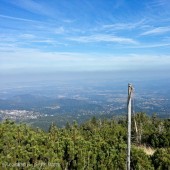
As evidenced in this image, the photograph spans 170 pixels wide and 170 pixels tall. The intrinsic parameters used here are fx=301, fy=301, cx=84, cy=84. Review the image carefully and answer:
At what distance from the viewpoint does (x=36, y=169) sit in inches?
416

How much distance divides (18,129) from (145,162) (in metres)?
6.39

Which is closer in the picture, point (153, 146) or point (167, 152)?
point (167, 152)

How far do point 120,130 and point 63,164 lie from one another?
11.0m

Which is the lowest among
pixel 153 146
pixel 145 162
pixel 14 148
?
pixel 153 146

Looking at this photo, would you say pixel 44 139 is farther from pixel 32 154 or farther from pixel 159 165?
pixel 159 165

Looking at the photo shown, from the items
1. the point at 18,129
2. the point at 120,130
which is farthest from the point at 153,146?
the point at 18,129

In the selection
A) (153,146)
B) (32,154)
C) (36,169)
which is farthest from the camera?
(153,146)

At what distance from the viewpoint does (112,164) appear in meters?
12.1

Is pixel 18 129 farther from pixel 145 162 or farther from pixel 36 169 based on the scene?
pixel 145 162

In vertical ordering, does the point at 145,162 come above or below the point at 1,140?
below

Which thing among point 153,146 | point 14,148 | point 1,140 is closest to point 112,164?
point 14,148

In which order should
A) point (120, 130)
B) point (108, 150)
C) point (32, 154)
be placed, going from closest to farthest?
1. point (32, 154)
2. point (108, 150)
3. point (120, 130)

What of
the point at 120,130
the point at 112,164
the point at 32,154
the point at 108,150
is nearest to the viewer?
the point at 32,154

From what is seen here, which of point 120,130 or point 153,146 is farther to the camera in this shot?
point 120,130
